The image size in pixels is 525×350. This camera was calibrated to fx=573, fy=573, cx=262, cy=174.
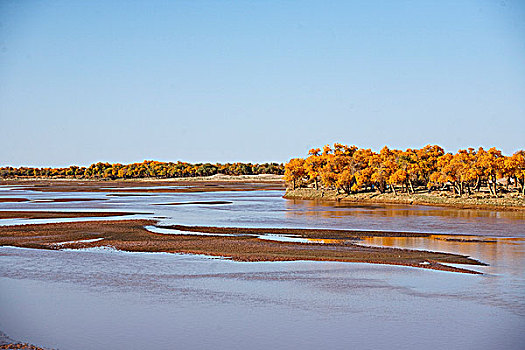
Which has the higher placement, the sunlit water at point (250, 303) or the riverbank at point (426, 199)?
the riverbank at point (426, 199)

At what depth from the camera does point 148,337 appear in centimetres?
1527

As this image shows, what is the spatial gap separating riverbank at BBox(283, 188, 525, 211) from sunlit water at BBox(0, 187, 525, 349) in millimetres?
35134

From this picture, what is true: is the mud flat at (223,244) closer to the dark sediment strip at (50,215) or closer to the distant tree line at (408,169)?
the dark sediment strip at (50,215)

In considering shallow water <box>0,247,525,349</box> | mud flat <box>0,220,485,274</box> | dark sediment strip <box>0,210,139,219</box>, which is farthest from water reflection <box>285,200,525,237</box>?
shallow water <box>0,247,525,349</box>

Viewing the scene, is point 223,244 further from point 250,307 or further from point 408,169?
point 408,169

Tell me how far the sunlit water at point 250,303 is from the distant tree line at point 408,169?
136ft

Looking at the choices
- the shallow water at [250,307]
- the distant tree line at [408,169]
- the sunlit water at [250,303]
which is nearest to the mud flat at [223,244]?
the sunlit water at [250,303]

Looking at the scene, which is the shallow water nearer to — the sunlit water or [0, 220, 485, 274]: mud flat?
the sunlit water

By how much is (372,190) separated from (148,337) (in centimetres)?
7544

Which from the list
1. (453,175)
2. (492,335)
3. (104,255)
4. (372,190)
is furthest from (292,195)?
(492,335)

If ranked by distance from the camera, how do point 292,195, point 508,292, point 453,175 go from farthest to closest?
1. point 292,195
2. point 453,175
3. point 508,292

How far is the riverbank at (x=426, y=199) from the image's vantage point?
61.3 meters

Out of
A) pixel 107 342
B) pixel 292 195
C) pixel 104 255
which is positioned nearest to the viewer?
pixel 107 342

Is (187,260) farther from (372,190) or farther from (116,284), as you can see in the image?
(372,190)
